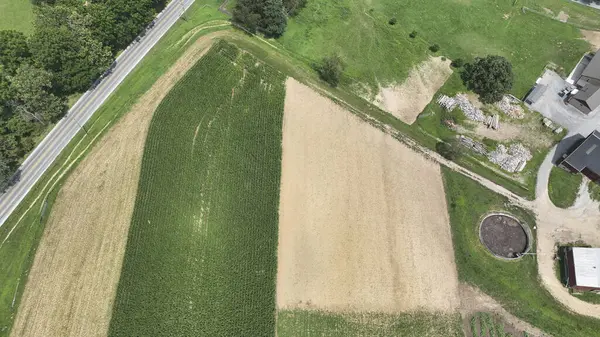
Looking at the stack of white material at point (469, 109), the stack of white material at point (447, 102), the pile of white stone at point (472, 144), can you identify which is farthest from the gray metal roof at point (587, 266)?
the stack of white material at point (447, 102)

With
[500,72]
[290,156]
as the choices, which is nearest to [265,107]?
[290,156]

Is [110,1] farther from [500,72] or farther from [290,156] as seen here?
[500,72]

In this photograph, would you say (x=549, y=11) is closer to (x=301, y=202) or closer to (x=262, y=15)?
(x=262, y=15)

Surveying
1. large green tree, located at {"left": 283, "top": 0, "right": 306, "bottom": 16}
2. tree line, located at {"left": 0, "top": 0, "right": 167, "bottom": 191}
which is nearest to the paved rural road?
tree line, located at {"left": 0, "top": 0, "right": 167, "bottom": 191}

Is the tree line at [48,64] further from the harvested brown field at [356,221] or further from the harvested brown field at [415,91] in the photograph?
the harvested brown field at [415,91]

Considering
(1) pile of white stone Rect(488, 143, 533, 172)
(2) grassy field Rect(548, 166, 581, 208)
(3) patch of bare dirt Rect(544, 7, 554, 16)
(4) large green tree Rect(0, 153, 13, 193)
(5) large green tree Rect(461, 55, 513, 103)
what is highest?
(3) patch of bare dirt Rect(544, 7, 554, 16)

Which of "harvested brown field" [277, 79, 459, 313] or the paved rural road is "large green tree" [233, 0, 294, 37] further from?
"harvested brown field" [277, 79, 459, 313]

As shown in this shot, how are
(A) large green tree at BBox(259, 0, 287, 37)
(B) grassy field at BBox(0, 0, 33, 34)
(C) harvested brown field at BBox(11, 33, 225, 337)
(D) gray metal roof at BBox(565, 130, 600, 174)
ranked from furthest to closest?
(B) grassy field at BBox(0, 0, 33, 34) → (A) large green tree at BBox(259, 0, 287, 37) → (D) gray metal roof at BBox(565, 130, 600, 174) → (C) harvested brown field at BBox(11, 33, 225, 337)
